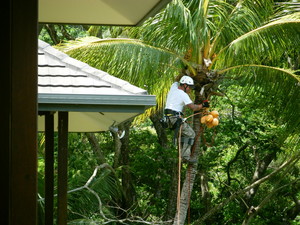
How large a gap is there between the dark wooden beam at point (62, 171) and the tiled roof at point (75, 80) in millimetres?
493

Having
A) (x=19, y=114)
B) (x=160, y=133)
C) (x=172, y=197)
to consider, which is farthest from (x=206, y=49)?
(x=19, y=114)

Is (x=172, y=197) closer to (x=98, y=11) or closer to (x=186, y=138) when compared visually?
(x=186, y=138)

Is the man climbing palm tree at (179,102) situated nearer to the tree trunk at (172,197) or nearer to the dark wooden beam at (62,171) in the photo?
the tree trunk at (172,197)

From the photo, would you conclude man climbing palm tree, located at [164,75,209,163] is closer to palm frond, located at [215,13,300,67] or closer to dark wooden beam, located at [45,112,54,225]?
palm frond, located at [215,13,300,67]

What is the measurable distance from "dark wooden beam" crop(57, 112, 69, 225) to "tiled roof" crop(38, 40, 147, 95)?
493 mm

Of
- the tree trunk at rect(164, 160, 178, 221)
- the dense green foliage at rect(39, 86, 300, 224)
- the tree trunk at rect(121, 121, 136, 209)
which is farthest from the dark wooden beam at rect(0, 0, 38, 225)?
the tree trunk at rect(121, 121, 136, 209)

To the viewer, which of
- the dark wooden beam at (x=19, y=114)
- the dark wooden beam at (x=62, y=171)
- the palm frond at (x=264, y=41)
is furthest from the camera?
the palm frond at (x=264, y=41)

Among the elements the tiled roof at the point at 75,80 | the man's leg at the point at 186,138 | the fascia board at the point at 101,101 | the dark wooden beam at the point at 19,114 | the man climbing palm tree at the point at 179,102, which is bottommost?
the man's leg at the point at 186,138

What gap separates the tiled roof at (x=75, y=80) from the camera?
4.78 metres

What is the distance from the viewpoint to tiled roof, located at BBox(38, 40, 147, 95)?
4777 mm

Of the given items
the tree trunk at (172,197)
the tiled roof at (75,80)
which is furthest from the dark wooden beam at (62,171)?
the tree trunk at (172,197)

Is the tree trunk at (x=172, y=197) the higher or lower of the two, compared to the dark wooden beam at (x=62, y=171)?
lower

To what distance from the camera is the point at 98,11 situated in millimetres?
4746

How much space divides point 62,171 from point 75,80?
0.94m
